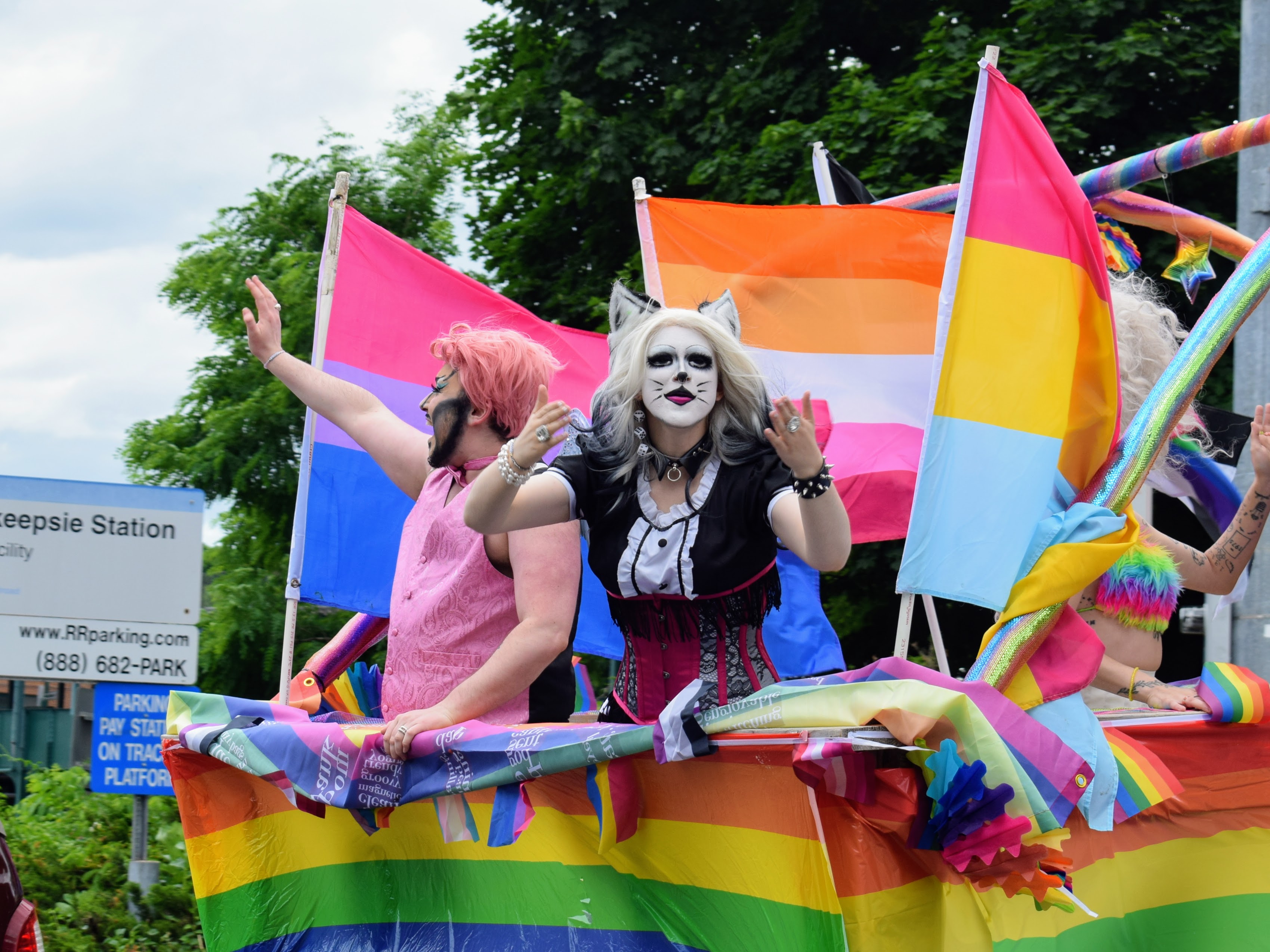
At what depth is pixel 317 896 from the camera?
10.0 ft

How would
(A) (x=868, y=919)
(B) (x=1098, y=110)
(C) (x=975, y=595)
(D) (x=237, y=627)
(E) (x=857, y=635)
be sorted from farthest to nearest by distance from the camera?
(D) (x=237, y=627) < (E) (x=857, y=635) < (B) (x=1098, y=110) < (C) (x=975, y=595) < (A) (x=868, y=919)

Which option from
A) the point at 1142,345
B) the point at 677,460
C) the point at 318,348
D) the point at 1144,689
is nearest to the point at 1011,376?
the point at 677,460

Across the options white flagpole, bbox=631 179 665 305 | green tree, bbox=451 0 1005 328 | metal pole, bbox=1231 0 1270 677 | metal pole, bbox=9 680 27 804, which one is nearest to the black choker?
white flagpole, bbox=631 179 665 305

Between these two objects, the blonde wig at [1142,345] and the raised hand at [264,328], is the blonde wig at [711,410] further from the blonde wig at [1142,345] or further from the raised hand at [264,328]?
the raised hand at [264,328]

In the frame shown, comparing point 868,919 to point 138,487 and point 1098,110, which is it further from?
point 1098,110

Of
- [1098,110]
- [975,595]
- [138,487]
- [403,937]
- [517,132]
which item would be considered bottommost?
[403,937]

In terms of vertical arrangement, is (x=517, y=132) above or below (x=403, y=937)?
above

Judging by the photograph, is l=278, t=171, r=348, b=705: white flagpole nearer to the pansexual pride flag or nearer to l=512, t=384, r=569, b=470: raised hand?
l=512, t=384, r=569, b=470: raised hand

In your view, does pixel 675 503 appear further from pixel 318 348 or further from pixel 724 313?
pixel 318 348

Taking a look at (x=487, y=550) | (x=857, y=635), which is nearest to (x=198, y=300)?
(x=857, y=635)

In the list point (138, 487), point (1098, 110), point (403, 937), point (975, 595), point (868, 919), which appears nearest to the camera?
point (868, 919)

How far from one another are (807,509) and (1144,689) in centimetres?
119

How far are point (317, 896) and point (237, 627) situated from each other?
775 cm

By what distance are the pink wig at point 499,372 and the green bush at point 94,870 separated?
2437mm
